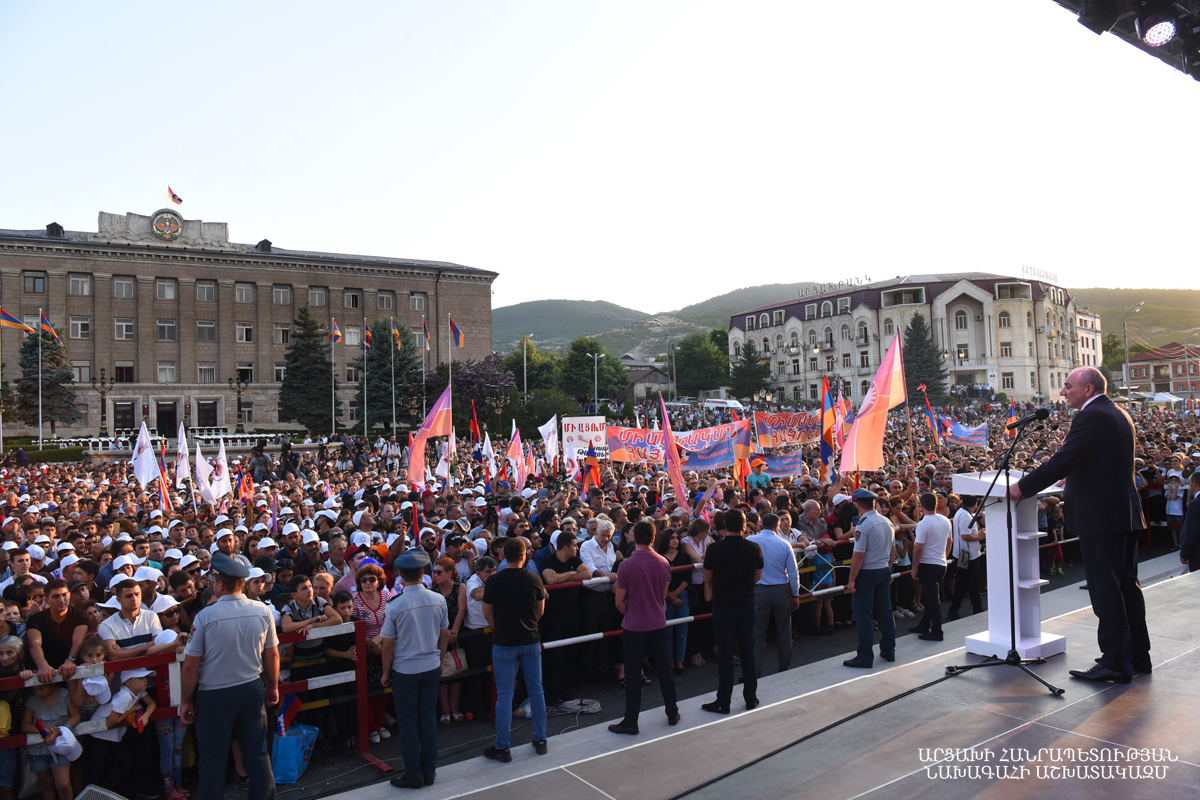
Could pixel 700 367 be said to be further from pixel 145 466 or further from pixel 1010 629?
pixel 1010 629

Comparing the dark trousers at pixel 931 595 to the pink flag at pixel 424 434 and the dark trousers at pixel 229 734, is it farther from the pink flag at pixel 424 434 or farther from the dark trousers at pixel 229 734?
the pink flag at pixel 424 434

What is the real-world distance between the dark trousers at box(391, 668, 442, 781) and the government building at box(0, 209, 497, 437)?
54.2 meters

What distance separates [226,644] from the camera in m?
4.66

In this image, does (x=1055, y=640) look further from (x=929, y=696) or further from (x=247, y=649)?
(x=247, y=649)

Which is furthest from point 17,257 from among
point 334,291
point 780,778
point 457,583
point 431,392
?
point 780,778

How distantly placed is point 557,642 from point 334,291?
68.2 m

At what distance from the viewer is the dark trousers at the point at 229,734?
4.57 m

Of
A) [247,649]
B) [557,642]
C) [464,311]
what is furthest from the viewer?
[464,311]

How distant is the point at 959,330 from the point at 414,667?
90.3m

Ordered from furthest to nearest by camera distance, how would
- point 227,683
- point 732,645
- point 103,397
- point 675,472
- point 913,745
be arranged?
point 103,397
point 675,472
point 732,645
point 227,683
point 913,745

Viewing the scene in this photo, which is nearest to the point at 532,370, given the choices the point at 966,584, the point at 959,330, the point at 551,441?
the point at 959,330

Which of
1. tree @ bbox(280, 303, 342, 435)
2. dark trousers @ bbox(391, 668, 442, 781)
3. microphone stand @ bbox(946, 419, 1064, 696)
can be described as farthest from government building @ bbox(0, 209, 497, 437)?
microphone stand @ bbox(946, 419, 1064, 696)

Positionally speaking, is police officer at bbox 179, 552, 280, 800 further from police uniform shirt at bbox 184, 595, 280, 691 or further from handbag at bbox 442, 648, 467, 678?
handbag at bbox 442, 648, 467, 678

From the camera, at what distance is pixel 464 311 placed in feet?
245
